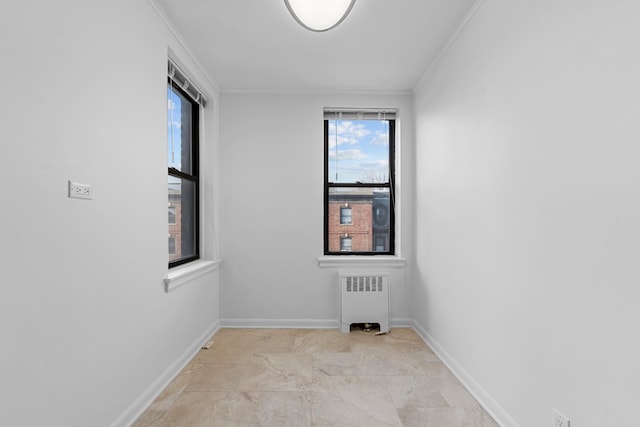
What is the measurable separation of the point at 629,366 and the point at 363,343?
7.27ft

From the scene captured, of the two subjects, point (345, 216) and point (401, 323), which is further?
point (345, 216)

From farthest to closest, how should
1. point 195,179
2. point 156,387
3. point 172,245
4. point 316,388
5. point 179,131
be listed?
point 195,179, point 179,131, point 172,245, point 316,388, point 156,387

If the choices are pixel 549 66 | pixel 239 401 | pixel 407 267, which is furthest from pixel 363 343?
pixel 549 66

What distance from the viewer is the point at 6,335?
1155 millimetres

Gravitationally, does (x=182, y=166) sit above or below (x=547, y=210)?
above

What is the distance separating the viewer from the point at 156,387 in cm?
220

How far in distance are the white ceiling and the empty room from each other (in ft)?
0.08

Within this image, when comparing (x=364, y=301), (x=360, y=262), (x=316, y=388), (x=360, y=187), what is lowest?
(x=316, y=388)

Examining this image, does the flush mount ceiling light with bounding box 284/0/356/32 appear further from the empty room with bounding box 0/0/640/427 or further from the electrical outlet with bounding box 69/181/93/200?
the electrical outlet with bounding box 69/181/93/200

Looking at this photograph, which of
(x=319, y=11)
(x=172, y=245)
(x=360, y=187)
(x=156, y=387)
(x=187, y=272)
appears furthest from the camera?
(x=360, y=187)

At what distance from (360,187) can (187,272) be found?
2.05 metres

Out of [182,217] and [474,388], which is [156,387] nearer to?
[182,217]

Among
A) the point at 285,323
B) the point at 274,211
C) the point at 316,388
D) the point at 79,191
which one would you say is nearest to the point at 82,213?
the point at 79,191

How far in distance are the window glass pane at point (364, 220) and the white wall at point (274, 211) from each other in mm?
308
